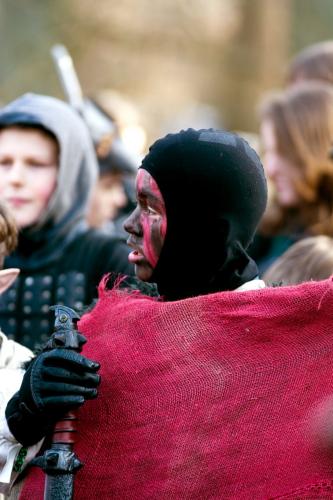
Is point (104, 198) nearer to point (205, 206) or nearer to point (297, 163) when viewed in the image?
point (297, 163)

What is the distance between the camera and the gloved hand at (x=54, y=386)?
2812 mm

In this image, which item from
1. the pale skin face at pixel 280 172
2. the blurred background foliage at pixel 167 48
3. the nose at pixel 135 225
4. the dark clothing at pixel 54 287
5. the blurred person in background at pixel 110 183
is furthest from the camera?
the blurred background foliage at pixel 167 48

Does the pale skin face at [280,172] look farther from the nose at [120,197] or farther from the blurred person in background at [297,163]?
the nose at [120,197]

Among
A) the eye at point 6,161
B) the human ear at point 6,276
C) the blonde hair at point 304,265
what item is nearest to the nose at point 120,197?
the eye at point 6,161

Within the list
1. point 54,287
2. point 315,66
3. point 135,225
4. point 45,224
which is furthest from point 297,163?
point 135,225

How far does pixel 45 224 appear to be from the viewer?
4742mm

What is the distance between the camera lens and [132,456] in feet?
9.68

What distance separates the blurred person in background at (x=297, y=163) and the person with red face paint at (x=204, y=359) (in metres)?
2.35

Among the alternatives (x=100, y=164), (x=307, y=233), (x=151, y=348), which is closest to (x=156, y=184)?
(x=151, y=348)

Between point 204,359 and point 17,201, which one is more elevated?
point 17,201

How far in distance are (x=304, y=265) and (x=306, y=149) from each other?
1497mm

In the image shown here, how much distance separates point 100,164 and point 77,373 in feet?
10.9

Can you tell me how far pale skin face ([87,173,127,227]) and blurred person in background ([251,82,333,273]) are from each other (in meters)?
0.84

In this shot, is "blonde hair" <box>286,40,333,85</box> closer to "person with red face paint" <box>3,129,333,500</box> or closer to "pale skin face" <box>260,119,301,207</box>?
"pale skin face" <box>260,119,301,207</box>
